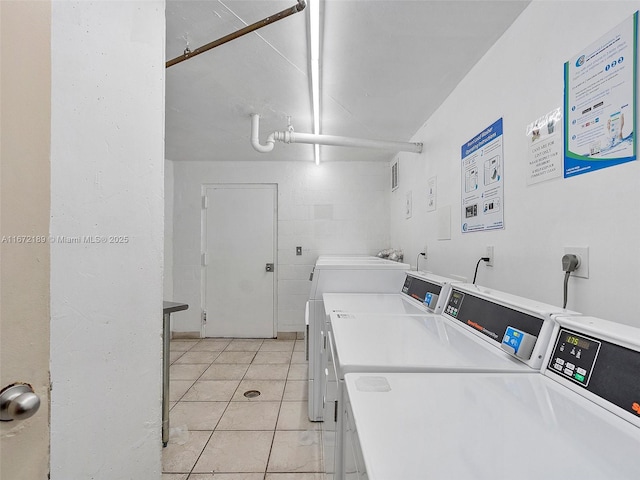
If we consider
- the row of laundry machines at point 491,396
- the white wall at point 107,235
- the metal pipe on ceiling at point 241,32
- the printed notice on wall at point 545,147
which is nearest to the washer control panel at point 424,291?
the row of laundry machines at point 491,396

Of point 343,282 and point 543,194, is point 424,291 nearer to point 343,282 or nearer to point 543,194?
point 343,282

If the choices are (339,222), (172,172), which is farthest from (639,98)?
(172,172)

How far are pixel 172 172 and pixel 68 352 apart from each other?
3.70 m

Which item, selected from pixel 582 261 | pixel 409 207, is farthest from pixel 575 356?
pixel 409 207

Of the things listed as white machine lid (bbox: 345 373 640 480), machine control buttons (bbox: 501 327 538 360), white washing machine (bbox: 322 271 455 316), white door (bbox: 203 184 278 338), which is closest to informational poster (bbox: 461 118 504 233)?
white washing machine (bbox: 322 271 455 316)

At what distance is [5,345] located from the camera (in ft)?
1.81

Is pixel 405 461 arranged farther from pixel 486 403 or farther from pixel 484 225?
pixel 484 225

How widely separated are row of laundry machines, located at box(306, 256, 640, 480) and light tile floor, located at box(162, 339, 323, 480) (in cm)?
93

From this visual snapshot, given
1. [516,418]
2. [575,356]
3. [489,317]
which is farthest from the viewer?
Answer: [489,317]

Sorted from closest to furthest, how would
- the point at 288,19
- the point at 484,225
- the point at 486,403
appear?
1. the point at 486,403
2. the point at 288,19
3. the point at 484,225

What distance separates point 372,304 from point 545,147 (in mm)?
1097

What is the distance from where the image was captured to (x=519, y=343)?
94 cm

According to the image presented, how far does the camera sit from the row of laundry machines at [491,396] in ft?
1.76

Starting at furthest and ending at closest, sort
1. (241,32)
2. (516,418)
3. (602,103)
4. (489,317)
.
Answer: (241,32)
(489,317)
(602,103)
(516,418)
